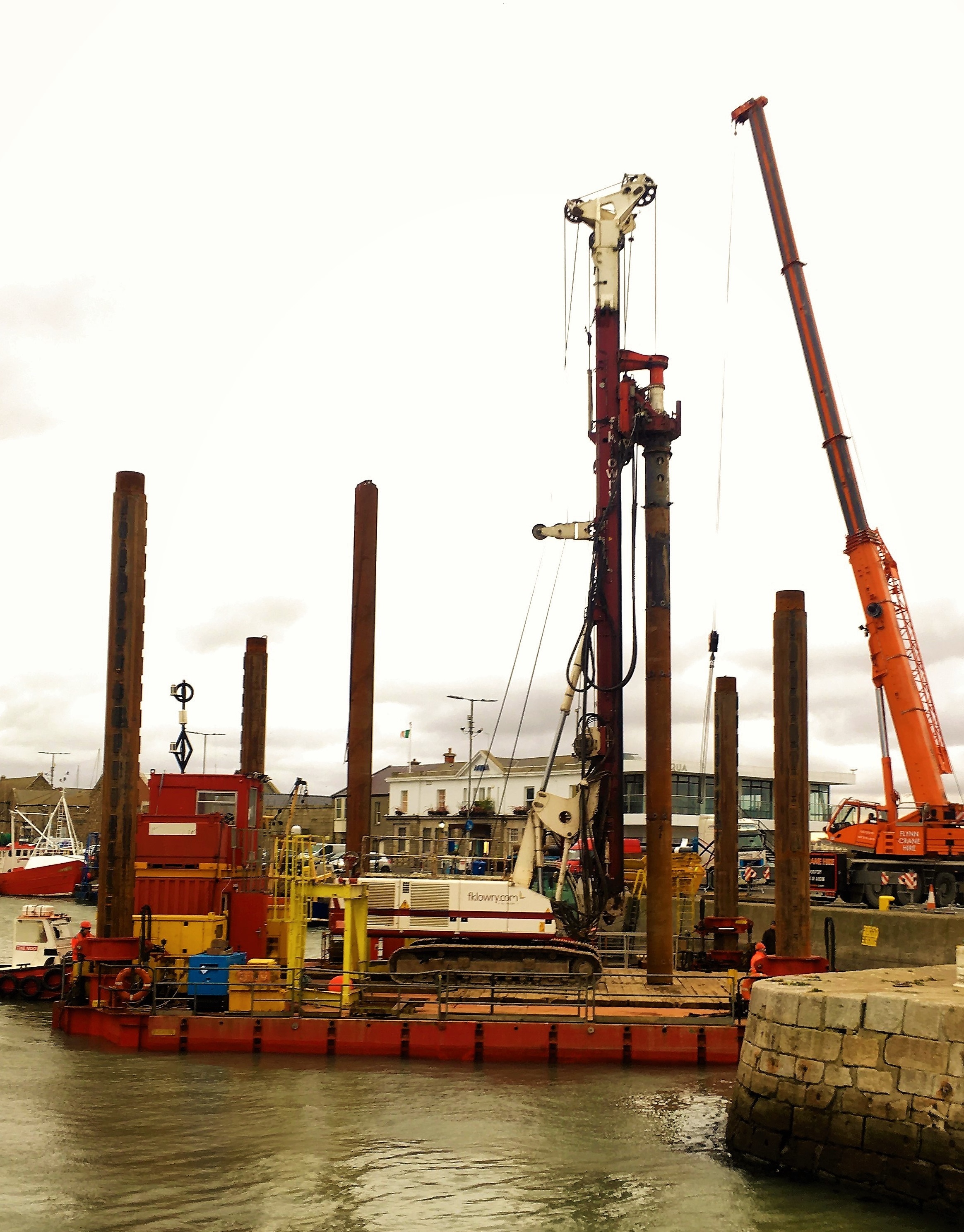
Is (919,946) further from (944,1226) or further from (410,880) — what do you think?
(944,1226)

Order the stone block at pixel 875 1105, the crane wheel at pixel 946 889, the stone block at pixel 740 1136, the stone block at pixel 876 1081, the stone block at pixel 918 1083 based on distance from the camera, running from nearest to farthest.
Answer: the stone block at pixel 918 1083 < the stone block at pixel 875 1105 < the stone block at pixel 876 1081 < the stone block at pixel 740 1136 < the crane wheel at pixel 946 889

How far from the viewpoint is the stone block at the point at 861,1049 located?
13.3 m

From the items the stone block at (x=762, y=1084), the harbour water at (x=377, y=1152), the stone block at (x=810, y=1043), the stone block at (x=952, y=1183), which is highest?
the stone block at (x=810, y=1043)

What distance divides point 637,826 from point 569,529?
158 feet

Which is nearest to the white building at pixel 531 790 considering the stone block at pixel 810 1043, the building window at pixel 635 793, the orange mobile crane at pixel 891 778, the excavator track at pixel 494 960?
the building window at pixel 635 793

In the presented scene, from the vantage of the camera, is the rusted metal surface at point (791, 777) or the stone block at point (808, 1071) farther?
the rusted metal surface at point (791, 777)

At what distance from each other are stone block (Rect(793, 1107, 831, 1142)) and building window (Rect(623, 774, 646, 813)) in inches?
2427

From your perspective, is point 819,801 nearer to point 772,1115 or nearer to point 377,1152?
point 772,1115

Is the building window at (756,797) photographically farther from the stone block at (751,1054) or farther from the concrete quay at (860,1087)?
the concrete quay at (860,1087)

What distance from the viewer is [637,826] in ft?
246

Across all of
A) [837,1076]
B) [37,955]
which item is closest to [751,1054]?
[837,1076]

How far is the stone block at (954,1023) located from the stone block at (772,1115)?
2.37 m

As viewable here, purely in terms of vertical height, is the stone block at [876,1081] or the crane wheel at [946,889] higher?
the crane wheel at [946,889]

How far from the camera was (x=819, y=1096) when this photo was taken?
13.7 metres
